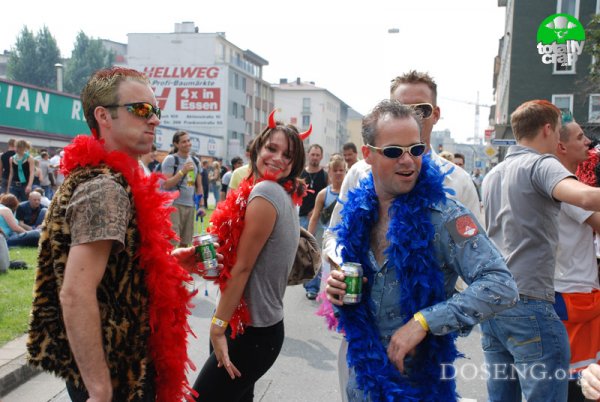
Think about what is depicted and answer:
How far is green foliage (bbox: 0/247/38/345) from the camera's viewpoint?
5.66m

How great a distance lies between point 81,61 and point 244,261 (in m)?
79.1

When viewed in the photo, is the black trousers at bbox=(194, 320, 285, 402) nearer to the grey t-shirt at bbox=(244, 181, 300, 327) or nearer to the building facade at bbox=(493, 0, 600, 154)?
the grey t-shirt at bbox=(244, 181, 300, 327)

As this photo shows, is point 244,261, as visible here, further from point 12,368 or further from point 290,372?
point 12,368

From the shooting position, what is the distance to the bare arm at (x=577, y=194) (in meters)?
2.68

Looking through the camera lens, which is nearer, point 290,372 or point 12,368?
point 12,368

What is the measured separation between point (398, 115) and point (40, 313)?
62.6 inches

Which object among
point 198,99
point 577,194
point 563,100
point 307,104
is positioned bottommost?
point 577,194

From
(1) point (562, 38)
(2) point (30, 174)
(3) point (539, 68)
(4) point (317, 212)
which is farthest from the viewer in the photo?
(3) point (539, 68)

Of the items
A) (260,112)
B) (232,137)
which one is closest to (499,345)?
(232,137)

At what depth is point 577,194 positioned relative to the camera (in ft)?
9.12

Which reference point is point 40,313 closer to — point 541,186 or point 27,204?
point 541,186

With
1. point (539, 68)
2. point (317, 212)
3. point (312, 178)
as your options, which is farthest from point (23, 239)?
point (539, 68)

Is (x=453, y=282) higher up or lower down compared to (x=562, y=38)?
lower down

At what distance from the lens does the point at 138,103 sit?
229 cm
